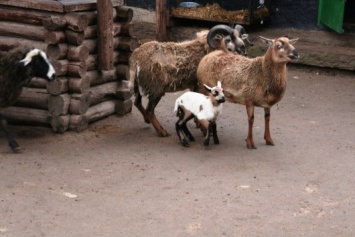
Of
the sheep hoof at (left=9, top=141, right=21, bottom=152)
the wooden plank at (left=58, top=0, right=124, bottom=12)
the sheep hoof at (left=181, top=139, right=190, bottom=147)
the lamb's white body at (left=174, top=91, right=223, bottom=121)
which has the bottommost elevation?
the sheep hoof at (left=181, top=139, right=190, bottom=147)

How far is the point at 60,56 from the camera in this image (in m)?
8.70

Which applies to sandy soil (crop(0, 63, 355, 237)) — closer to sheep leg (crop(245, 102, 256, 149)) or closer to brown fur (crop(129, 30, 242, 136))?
sheep leg (crop(245, 102, 256, 149))

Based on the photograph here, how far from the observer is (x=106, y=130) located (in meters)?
9.37

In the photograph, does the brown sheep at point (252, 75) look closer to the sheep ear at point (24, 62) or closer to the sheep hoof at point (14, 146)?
the sheep ear at point (24, 62)

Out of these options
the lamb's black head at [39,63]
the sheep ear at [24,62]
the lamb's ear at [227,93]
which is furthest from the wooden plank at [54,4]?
the lamb's ear at [227,93]

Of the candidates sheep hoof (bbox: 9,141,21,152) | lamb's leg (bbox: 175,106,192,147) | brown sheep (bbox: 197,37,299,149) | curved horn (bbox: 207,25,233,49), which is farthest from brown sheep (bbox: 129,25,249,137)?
sheep hoof (bbox: 9,141,21,152)

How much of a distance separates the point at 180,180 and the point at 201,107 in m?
1.22

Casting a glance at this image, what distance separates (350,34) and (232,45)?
4.89 m

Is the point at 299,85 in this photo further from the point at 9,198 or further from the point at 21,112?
the point at 9,198

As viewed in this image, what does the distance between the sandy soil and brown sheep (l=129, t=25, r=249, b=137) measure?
2.02ft

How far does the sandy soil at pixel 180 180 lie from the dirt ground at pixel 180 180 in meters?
0.01

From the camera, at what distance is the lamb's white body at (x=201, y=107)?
27.3 ft

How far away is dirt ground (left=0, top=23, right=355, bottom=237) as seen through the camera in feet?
20.7

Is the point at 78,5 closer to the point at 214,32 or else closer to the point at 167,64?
the point at 167,64
